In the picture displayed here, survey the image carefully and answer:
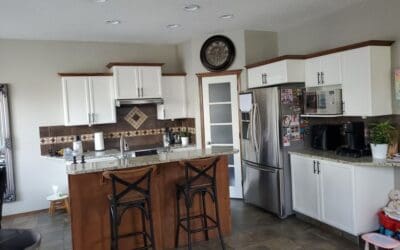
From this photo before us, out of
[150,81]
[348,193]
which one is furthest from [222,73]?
[348,193]

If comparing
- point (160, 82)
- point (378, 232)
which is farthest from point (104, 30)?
point (378, 232)

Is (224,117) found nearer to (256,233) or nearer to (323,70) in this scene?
(323,70)

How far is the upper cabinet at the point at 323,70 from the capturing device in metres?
4.03

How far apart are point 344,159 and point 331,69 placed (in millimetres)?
1108

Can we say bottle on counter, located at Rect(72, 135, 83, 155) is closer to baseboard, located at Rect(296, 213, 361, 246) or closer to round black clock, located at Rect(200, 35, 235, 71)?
round black clock, located at Rect(200, 35, 235, 71)

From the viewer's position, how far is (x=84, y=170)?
3.29 m

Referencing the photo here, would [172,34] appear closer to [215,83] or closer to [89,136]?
[215,83]

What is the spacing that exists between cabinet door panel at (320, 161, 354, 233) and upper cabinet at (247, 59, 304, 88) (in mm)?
1211

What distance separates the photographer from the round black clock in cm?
552

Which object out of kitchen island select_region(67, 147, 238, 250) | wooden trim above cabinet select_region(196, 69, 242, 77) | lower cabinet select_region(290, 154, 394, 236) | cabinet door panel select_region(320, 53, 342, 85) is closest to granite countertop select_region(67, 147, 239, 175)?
kitchen island select_region(67, 147, 238, 250)

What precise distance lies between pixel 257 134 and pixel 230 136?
0.88 meters

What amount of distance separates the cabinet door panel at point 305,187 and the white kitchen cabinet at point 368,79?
864 mm

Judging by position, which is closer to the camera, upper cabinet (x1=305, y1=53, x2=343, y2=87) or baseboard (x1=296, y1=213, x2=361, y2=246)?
baseboard (x1=296, y1=213, x2=361, y2=246)

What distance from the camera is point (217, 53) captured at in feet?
18.6
